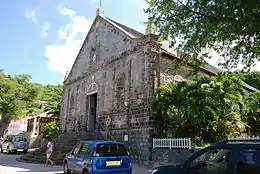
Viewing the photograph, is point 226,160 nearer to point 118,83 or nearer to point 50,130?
point 118,83

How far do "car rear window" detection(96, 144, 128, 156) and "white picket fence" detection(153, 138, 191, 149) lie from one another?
3.11m

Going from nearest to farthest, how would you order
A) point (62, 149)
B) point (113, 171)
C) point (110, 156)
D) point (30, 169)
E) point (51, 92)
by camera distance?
point (113, 171) < point (110, 156) < point (30, 169) < point (62, 149) < point (51, 92)

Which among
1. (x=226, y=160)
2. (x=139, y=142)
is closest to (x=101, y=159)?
(x=226, y=160)

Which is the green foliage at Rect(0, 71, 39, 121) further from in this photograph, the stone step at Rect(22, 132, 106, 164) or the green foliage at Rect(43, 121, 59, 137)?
the stone step at Rect(22, 132, 106, 164)

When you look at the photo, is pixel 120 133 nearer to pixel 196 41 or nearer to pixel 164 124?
pixel 164 124

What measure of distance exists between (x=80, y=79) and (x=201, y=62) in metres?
13.8

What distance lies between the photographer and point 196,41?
945 cm

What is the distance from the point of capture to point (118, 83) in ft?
54.6

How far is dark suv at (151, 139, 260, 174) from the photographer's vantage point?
3.71m

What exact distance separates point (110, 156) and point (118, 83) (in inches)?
344

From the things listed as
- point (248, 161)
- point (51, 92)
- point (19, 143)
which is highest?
point (51, 92)

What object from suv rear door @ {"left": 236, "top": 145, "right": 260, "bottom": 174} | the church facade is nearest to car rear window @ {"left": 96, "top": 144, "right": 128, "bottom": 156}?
the church facade

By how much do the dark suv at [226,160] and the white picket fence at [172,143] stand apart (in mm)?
5844

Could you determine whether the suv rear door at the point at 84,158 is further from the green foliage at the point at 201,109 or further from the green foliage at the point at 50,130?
the green foliage at the point at 50,130
